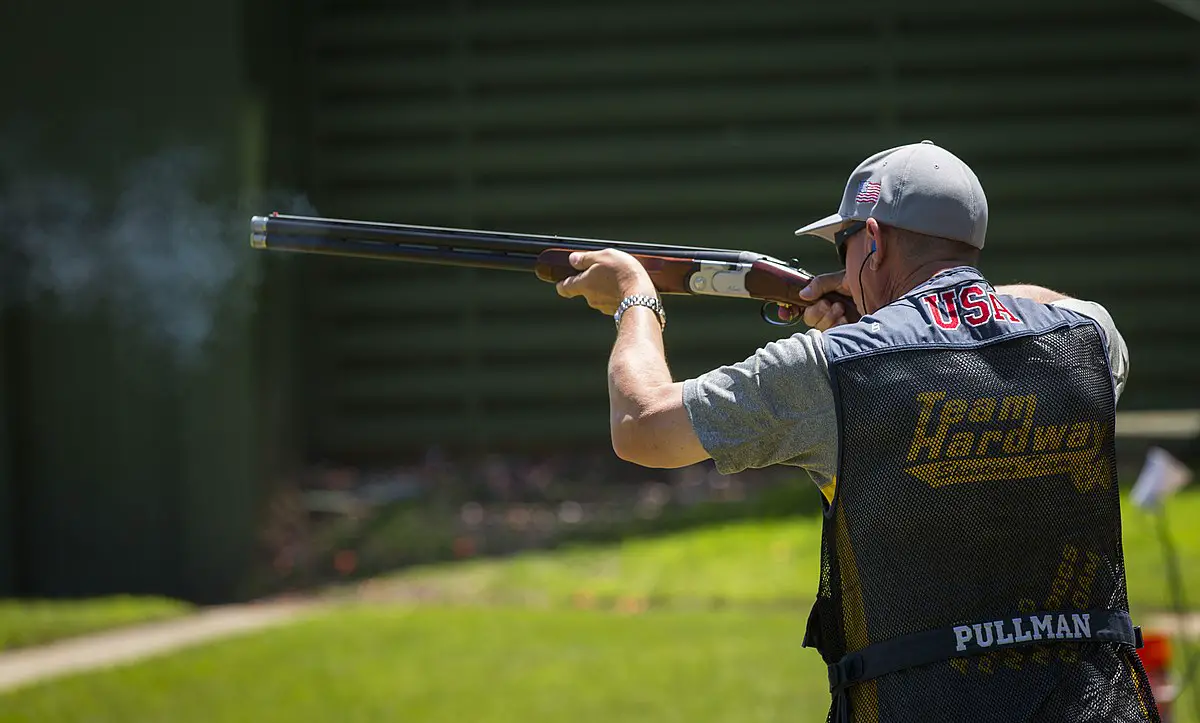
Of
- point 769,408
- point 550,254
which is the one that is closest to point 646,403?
point 769,408

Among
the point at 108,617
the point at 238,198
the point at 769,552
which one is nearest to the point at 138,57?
the point at 238,198

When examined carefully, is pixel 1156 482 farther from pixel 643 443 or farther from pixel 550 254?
pixel 643 443

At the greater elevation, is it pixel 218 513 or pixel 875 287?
pixel 875 287

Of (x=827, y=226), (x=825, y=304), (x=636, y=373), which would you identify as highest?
(x=827, y=226)

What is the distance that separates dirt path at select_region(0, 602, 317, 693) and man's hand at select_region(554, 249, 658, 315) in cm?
486

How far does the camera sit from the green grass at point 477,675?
619 centimetres

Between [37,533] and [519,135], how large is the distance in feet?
16.3

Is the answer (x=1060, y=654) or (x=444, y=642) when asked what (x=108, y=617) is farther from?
(x=1060, y=654)

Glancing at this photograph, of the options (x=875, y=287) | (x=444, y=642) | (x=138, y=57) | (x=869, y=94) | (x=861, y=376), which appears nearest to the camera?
(x=861, y=376)

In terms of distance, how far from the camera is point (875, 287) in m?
2.81

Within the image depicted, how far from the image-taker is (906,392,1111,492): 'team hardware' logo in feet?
8.27

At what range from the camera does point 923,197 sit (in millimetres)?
2713

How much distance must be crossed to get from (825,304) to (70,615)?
6.82 m

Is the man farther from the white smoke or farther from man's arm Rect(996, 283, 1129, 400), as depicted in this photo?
the white smoke
